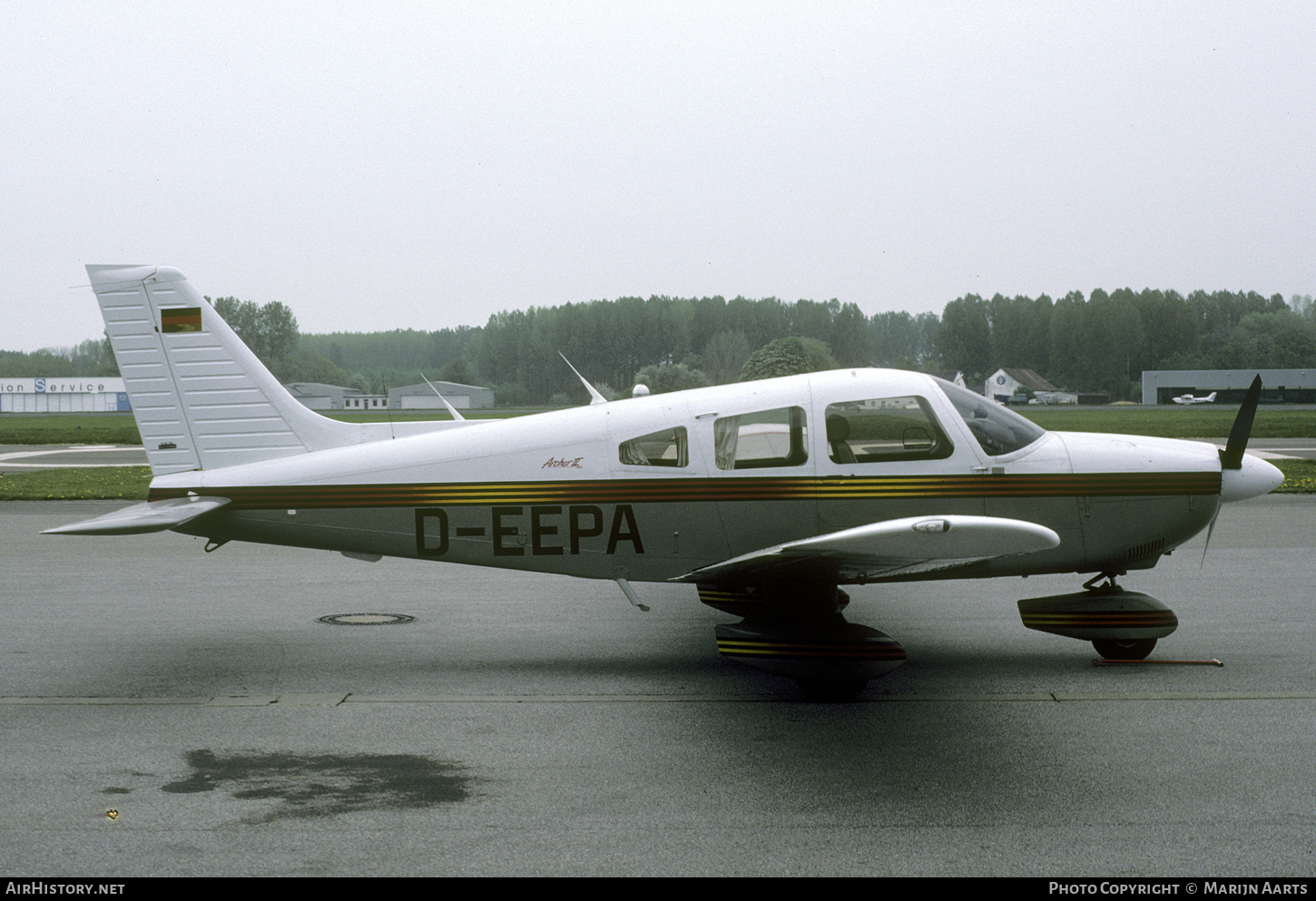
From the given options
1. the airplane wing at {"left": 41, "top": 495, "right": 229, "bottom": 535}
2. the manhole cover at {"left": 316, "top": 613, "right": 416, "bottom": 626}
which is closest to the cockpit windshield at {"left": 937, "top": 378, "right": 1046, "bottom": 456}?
the manhole cover at {"left": 316, "top": 613, "right": 416, "bottom": 626}

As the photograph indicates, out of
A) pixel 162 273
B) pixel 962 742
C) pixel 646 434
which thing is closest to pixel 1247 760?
pixel 962 742

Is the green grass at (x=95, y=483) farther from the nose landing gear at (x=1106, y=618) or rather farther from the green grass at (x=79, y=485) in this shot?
the nose landing gear at (x=1106, y=618)

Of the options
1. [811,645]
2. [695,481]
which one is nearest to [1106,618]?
[811,645]

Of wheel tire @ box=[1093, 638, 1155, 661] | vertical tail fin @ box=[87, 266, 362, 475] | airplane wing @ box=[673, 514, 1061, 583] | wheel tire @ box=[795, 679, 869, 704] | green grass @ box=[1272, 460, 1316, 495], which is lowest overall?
green grass @ box=[1272, 460, 1316, 495]

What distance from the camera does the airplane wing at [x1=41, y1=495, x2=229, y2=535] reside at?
22.3 ft

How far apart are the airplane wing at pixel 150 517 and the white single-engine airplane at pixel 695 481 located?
24mm

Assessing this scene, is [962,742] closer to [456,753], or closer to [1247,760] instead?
[1247,760]

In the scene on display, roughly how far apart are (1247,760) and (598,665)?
4256mm

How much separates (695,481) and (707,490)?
0.35 ft

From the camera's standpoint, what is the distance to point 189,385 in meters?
7.98

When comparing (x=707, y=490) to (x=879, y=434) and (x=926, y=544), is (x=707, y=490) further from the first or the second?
(x=926, y=544)

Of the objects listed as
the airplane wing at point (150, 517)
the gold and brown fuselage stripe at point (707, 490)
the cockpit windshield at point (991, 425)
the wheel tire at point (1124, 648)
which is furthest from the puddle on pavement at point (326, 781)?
the wheel tire at point (1124, 648)

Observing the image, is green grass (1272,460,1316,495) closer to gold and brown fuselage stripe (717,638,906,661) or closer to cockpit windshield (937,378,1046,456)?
cockpit windshield (937,378,1046,456)

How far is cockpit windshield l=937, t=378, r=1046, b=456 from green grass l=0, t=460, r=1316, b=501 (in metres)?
12.9
